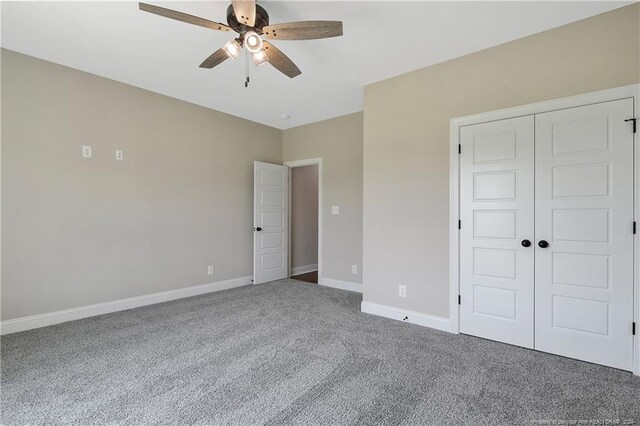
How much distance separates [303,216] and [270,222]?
110 cm

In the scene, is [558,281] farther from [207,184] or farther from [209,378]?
[207,184]

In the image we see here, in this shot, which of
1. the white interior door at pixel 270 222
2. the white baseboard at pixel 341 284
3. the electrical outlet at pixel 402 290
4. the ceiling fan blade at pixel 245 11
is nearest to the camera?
the ceiling fan blade at pixel 245 11

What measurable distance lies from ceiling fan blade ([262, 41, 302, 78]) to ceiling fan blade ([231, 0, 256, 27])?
0.19 metres

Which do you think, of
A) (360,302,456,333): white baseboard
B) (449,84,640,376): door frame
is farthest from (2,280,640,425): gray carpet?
(449,84,640,376): door frame

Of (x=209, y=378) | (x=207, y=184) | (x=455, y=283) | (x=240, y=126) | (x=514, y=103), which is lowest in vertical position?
(x=209, y=378)

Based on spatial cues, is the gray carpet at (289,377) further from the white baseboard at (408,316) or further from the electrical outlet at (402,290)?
the electrical outlet at (402,290)

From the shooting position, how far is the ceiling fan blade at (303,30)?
195cm

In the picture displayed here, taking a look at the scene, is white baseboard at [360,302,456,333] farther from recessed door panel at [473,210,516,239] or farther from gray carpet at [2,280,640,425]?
recessed door panel at [473,210,516,239]

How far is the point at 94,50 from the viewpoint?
2.83m

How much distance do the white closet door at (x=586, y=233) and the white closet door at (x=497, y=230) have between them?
3.5 inches

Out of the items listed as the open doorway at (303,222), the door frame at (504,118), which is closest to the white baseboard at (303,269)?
the open doorway at (303,222)

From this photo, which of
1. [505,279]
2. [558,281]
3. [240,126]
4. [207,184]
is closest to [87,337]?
[207,184]

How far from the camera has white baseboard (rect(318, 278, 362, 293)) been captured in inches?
178

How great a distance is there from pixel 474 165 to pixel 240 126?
144 inches
